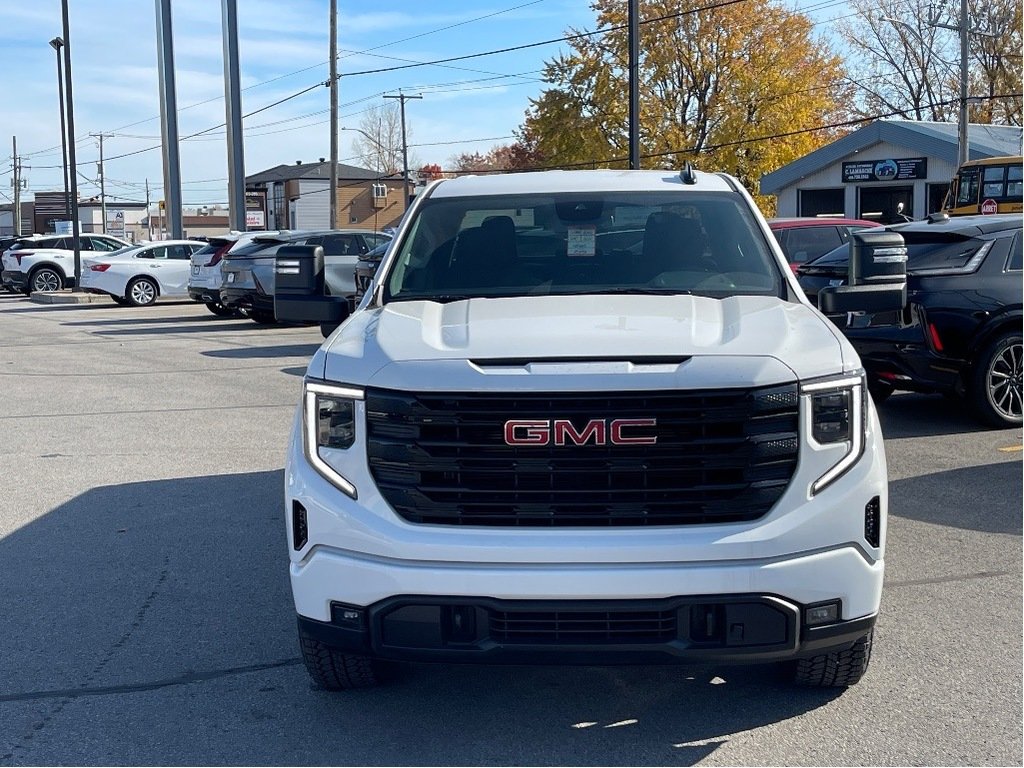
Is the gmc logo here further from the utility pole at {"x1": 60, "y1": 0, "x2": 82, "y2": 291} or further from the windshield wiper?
the utility pole at {"x1": 60, "y1": 0, "x2": 82, "y2": 291}

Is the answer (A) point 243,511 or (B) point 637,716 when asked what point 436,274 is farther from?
(A) point 243,511

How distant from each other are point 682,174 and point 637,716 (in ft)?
9.19

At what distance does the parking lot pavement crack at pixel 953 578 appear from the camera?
5652 millimetres

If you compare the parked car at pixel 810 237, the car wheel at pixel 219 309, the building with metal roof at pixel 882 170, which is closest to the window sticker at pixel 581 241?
the parked car at pixel 810 237

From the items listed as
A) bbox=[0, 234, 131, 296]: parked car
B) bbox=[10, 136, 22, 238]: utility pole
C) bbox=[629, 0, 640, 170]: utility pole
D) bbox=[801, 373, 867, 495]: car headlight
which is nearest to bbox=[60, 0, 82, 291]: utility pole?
bbox=[0, 234, 131, 296]: parked car

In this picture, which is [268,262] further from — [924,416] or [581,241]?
[581,241]

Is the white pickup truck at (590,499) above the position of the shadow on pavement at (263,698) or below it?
above

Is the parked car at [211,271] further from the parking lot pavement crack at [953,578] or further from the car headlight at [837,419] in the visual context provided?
the car headlight at [837,419]

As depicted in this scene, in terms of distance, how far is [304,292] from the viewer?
5.61 metres

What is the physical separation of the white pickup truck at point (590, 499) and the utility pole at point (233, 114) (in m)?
34.7

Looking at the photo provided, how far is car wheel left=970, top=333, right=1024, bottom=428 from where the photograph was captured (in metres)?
9.41

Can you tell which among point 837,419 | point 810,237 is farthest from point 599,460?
point 810,237

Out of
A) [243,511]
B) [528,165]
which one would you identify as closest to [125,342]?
[243,511]

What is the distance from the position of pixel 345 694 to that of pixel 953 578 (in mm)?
3039
